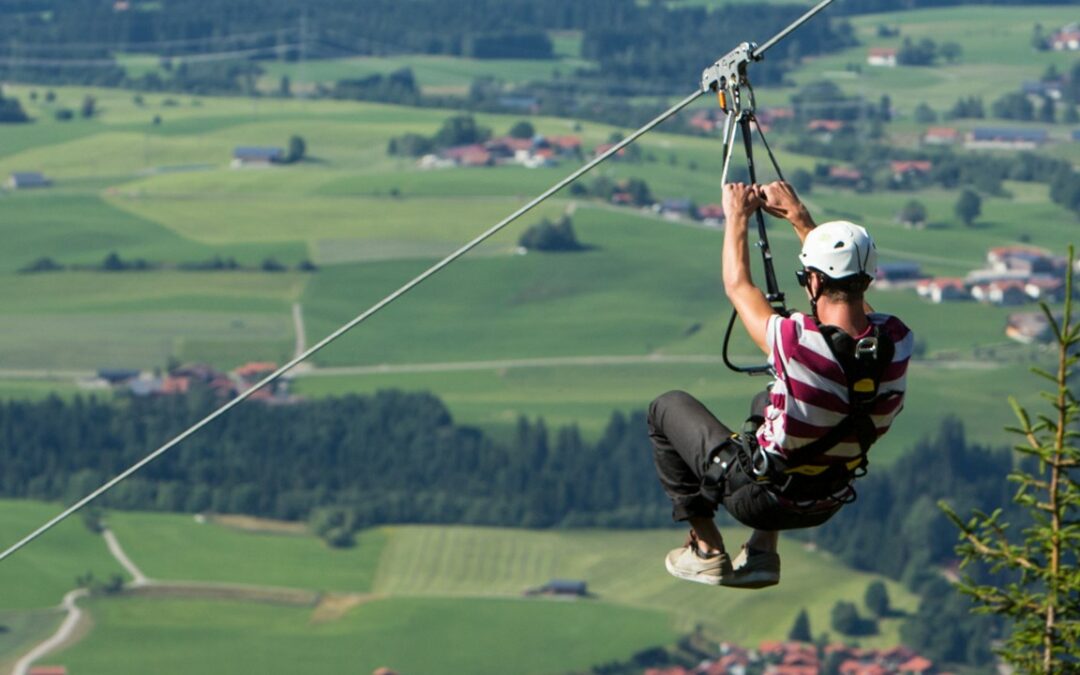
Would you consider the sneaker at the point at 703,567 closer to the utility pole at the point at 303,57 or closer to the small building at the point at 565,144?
the small building at the point at 565,144

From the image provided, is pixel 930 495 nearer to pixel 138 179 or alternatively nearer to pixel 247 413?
pixel 247 413

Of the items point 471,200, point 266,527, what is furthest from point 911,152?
point 266,527

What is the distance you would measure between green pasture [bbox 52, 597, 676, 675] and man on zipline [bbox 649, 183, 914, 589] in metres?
41.1

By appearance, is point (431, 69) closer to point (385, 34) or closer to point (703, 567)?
point (385, 34)

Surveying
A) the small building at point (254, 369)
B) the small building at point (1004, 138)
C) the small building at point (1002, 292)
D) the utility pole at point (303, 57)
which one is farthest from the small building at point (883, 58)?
the small building at point (254, 369)

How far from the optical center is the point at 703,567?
267 inches

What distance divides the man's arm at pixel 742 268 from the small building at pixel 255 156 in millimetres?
88456

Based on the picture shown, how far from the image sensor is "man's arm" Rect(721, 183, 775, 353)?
5.94 metres

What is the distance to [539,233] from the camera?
8000 centimetres

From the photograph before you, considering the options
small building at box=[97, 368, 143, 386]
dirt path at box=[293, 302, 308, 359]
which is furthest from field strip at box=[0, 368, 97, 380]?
dirt path at box=[293, 302, 308, 359]

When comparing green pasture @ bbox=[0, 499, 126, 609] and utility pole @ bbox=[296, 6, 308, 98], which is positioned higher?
utility pole @ bbox=[296, 6, 308, 98]

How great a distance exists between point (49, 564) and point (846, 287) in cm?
4958

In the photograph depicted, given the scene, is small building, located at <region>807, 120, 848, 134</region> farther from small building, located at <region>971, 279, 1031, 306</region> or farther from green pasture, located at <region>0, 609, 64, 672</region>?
green pasture, located at <region>0, 609, 64, 672</region>

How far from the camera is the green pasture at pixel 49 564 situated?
51656mm
